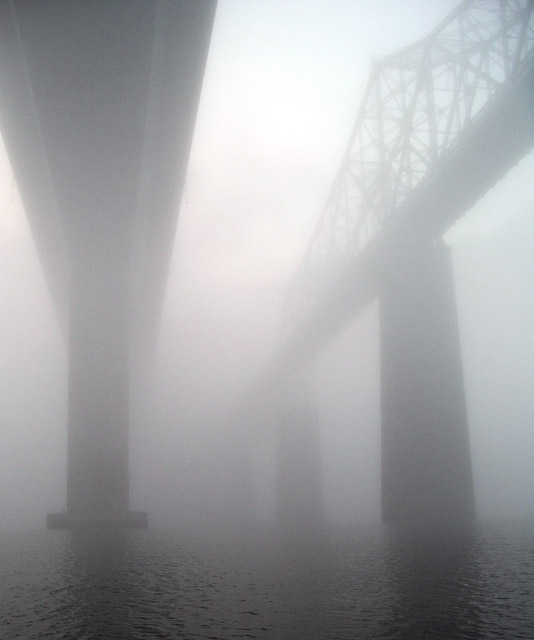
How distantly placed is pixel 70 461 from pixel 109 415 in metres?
1.54

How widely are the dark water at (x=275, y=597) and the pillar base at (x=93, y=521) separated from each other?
38.2ft

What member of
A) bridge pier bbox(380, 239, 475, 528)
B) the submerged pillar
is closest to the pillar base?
bridge pier bbox(380, 239, 475, 528)

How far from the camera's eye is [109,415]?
780 inches

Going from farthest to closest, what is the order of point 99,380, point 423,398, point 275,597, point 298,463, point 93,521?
point 298,463
point 423,398
point 99,380
point 93,521
point 275,597

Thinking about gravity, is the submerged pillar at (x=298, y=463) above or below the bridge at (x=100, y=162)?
below

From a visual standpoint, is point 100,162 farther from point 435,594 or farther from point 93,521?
point 435,594

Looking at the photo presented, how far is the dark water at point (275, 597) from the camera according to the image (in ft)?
9.12

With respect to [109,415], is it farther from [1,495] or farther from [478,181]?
[1,495]

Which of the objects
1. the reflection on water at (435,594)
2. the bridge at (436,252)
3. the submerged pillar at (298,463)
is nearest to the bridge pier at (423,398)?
the bridge at (436,252)

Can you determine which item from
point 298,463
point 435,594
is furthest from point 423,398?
point 298,463

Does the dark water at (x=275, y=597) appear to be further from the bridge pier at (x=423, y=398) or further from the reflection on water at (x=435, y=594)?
the bridge pier at (x=423, y=398)

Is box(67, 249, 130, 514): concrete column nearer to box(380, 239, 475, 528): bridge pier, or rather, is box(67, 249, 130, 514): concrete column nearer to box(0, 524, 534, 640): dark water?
box(380, 239, 475, 528): bridge pier

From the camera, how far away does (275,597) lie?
3676 millimetres

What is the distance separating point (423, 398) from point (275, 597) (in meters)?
17.1
